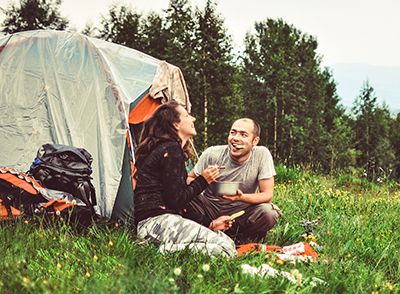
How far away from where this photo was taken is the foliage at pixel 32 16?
26484 mm

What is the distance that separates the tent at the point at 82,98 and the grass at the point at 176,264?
1205 millimetres

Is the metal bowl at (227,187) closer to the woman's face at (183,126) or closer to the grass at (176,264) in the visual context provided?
the woman's face at (183,126)

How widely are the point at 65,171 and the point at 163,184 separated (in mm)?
1184

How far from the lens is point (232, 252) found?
427 centimetres

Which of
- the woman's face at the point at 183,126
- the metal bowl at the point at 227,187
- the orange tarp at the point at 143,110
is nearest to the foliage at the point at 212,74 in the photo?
the orange tarp at the point at 143,110

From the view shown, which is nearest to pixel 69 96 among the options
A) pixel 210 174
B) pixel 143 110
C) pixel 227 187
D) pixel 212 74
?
pixel 143 110

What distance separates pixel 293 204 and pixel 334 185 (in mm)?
3758

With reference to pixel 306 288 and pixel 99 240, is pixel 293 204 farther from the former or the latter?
pixel 306 288

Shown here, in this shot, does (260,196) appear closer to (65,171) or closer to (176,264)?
(176,264)

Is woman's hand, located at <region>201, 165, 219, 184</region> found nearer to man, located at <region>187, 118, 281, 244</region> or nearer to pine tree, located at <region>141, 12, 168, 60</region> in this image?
man, located at <region>187, 118, 281, 244</region>

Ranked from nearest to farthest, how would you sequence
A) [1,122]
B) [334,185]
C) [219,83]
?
[1,122] → [334,185] → [219,83]

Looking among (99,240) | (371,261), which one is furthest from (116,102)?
(371,261)

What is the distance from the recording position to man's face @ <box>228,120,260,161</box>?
516 cm

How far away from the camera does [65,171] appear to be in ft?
17.0
